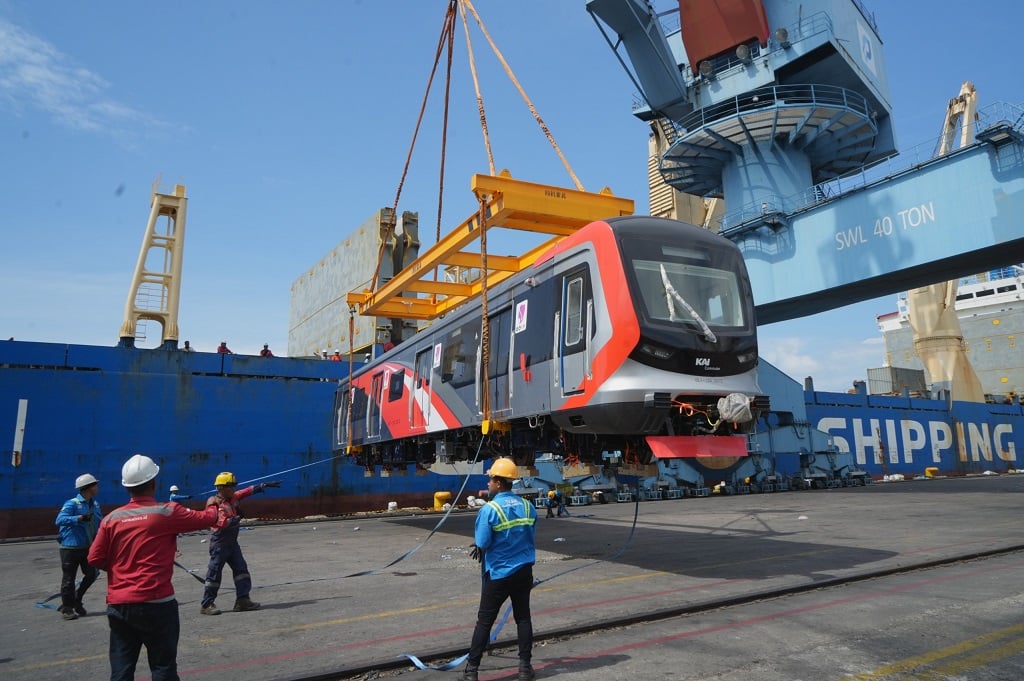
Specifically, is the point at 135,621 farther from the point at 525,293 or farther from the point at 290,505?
the point at 290,505

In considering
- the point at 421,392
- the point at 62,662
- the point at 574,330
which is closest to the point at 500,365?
the point at 574,330

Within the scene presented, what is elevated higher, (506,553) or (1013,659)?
(506,553)

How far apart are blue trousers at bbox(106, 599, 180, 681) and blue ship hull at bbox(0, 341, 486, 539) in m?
13.2

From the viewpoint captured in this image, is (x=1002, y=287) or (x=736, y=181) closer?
(x=736, y=181)

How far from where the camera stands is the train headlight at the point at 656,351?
25.0ft

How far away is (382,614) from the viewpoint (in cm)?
705

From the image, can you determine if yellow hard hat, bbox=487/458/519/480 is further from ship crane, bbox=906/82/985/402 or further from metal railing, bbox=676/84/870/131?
ship crane, bbox=906/82/985/402

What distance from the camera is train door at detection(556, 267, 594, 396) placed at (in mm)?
8086

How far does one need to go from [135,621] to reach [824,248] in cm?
2430

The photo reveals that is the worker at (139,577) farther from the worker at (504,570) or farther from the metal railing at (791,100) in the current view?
the metal railing at (791,100)

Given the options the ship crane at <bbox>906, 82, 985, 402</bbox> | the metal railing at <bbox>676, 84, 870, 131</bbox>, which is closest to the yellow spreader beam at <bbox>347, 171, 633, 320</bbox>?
the metal railing at <bbox>676, 84, 870, 131</bbox>

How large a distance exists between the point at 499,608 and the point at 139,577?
7.38 feet

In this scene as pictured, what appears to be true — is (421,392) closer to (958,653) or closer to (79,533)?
(79,533)

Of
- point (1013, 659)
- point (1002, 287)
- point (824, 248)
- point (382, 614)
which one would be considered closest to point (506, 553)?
point (382, 614)
